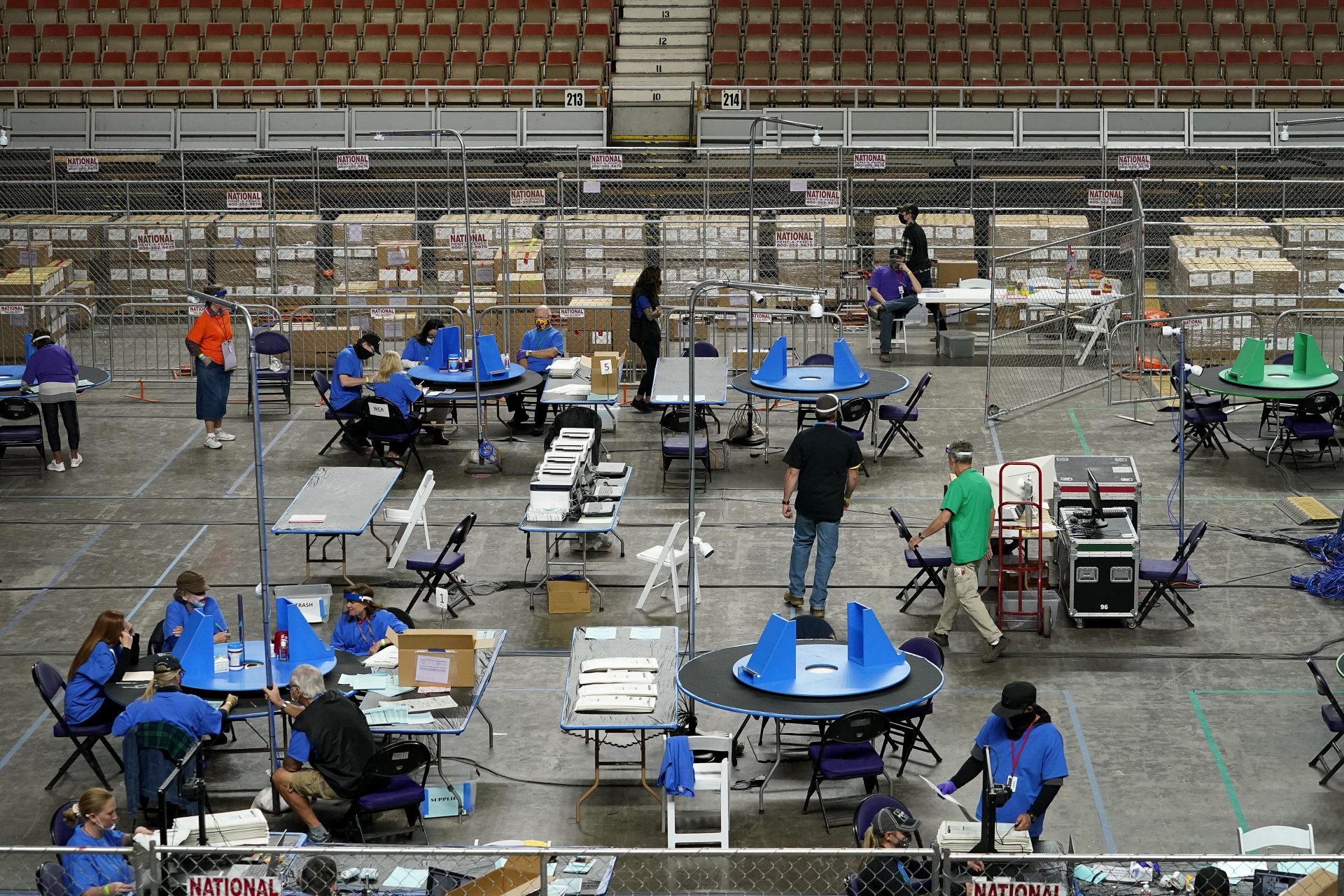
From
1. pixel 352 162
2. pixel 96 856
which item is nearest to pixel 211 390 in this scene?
pixel 352 162

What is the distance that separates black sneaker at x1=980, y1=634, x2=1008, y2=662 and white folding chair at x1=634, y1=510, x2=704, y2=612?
265 centimetres

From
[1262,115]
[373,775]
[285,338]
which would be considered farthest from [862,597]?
[1262,115]

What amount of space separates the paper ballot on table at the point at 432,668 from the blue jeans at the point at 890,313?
11.9 metres

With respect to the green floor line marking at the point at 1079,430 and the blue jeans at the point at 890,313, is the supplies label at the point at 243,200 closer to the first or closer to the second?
the blue jeans at the point at 890,313

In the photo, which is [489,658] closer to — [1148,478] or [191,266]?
[1148,478]

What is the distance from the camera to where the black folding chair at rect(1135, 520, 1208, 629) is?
48.9 feet

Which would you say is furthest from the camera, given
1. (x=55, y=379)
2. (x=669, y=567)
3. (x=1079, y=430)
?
(x=1079, y=430)

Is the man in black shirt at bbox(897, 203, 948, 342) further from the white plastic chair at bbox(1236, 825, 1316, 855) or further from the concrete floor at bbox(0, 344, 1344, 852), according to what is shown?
the white plastic chair at bbox(1236, 825, 1316, 855)

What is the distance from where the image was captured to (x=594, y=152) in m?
27.6

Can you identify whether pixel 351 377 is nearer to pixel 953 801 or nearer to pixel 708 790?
pixel 708 790

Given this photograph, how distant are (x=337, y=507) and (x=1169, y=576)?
7.39 m

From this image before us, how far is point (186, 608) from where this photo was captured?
13.5 m

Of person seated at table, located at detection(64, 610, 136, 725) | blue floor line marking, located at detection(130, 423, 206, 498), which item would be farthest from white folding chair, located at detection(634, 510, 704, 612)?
blue floor line marking, located at detection(130, 423, 206, 498)

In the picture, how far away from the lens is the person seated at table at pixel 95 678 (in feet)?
40.4
